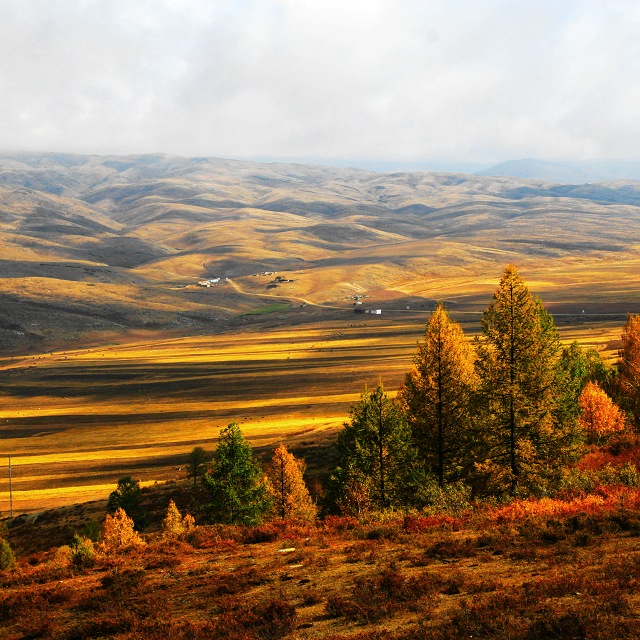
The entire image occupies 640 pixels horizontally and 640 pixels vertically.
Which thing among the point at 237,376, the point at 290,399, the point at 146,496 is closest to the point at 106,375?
the point at 237,376

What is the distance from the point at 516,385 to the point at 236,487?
62.1ft

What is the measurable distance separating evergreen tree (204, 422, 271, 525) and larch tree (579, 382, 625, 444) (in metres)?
22.2

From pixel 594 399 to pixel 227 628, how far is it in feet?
117

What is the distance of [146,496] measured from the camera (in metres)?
60.7

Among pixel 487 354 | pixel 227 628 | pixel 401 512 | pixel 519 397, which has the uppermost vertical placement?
pixel 487 354

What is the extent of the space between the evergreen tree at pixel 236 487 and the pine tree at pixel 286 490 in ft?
4.44

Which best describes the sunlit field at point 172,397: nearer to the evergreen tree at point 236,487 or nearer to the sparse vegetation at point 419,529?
the sparse vegetation at point 419,529

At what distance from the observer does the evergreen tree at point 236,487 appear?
36125 millimetres

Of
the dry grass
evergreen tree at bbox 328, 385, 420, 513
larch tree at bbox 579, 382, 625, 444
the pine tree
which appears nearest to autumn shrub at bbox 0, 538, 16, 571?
the pine tree

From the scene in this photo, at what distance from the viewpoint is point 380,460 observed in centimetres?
2981

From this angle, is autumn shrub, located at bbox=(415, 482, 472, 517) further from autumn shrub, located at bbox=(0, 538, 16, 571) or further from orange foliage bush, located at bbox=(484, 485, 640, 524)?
autumn shrub, located at bbox=(0, 538, 16, 571)

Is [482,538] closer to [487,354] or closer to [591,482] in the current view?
[591,482]

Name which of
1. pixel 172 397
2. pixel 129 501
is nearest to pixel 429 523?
pixel 129 501

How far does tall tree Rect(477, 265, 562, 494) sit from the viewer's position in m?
27.3
